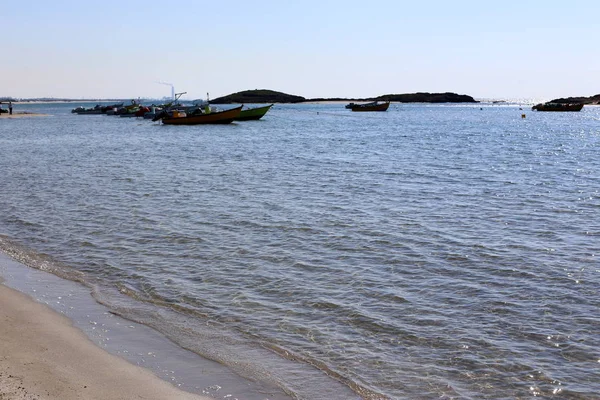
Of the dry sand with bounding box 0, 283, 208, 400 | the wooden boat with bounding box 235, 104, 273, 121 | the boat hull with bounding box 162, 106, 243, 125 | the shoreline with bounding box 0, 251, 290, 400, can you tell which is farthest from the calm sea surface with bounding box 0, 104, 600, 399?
the wooden boat with bounding box 235, 104, 273, 121

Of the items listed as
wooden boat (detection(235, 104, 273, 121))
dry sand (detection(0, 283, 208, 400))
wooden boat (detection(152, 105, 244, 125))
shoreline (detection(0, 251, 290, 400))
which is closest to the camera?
dry sand (detection(0, 283, 208, 400))

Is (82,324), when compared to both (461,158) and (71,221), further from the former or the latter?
(461,158)

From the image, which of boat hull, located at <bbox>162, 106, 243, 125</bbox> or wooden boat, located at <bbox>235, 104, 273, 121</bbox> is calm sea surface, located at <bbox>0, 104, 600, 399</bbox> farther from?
wooden boat, located at <bbox>235, 104, 273, 121</bbox>

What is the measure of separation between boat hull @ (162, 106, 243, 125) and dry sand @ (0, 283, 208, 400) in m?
61.9

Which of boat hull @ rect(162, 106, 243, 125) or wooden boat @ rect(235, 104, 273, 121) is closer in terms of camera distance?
boat hull @ rect(162, 106, 243, 125)

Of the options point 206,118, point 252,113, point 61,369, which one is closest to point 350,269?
point 61,369

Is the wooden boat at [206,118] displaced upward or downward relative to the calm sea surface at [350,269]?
upward

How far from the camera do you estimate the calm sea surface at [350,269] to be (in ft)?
25.4

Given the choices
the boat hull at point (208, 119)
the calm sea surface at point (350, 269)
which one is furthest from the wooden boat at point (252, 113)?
the calm sea surface at point (350, 269)

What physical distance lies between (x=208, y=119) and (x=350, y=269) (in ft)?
197

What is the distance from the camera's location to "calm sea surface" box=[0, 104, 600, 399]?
25.4ft

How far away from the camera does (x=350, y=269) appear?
12.0 metres

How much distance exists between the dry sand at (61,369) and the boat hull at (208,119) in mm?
→ 61917

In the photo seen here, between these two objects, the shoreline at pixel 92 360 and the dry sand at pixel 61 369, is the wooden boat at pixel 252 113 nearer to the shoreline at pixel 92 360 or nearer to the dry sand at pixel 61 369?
the shoreline at pixel 92 360
